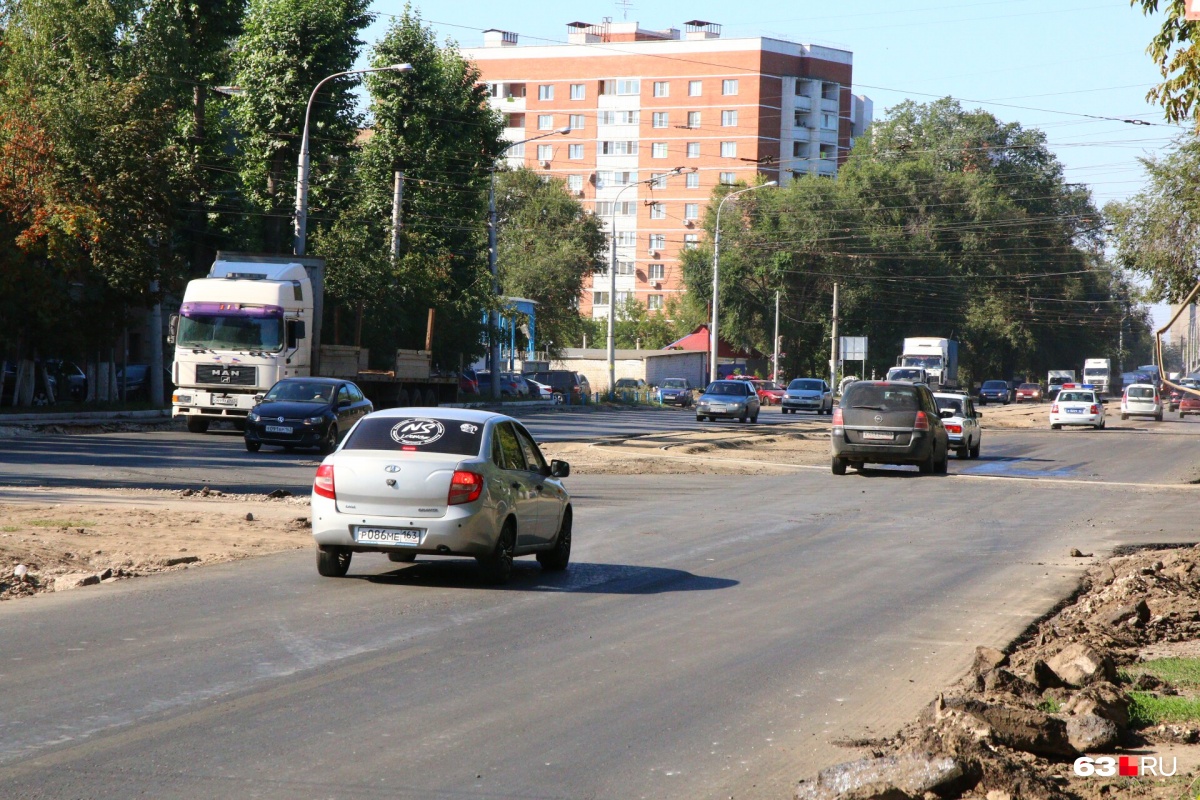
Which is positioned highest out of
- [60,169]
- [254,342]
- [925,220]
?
[925,220]

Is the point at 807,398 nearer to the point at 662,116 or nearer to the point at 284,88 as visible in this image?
the point at 284,88

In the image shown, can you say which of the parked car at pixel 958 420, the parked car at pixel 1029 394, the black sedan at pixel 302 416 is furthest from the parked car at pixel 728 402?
the parked car at pixel 1029 394

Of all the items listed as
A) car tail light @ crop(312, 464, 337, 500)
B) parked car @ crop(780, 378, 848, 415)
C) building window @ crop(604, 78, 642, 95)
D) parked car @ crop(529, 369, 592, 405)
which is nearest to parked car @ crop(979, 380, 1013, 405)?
parked car @ crop(780, 378, 848, 415)

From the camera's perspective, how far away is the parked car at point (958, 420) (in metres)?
33.6

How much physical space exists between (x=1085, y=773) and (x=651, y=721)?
213cm

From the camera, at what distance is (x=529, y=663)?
872 cm

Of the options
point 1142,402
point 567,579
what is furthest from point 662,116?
point 567,579

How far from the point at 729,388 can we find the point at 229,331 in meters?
24.1

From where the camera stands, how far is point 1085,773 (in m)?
6.42

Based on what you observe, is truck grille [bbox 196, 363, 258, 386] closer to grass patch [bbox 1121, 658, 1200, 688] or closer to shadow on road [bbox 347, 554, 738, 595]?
shadow on road [bbox 347, 554, 738, 595]

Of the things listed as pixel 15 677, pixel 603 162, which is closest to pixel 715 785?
pixel 15 677

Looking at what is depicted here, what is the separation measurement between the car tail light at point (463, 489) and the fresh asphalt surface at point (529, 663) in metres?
0.79

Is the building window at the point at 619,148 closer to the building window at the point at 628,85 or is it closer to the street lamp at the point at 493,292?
the building window at the point at 628,85

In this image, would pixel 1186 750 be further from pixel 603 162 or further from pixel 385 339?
pixel 603 162
